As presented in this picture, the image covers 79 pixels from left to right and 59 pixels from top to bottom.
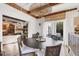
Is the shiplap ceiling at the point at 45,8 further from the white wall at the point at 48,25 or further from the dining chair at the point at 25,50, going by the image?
the dining chair at the point at 25,50

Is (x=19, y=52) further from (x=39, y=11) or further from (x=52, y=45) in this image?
(x=39, y=11)

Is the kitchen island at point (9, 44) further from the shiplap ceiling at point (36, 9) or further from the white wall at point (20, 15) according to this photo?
the shiplap ceiling at point (36, 9)

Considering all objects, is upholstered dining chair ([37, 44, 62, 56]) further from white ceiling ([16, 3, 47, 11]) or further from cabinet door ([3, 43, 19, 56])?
white ceiling ([16, 3, 47, 11])

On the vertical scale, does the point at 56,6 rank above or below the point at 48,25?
above

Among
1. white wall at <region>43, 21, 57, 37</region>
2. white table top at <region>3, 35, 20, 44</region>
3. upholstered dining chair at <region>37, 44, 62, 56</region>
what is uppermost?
white wall at <region>43, 21, 57, 37</region>

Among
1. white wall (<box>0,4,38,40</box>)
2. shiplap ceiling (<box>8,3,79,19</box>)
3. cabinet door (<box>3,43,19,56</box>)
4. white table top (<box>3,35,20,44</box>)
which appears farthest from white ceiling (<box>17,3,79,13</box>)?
cabinet door (<box>3,43,19,56</box>)

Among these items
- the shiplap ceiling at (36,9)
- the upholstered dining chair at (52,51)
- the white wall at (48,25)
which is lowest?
the upholstered dining chair at (52,51)

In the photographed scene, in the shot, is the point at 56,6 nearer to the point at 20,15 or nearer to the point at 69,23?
the point at 69,23

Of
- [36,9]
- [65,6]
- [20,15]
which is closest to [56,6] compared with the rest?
[65,6]

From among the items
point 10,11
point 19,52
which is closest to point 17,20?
point 10,11

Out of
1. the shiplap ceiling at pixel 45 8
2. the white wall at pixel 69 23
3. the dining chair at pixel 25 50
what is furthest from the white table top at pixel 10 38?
the white wall at pixel 69 23

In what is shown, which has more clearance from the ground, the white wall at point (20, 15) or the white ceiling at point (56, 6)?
the white ceiling at point (56, 6)

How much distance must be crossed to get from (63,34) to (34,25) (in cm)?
41

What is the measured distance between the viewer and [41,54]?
1.73 meters
